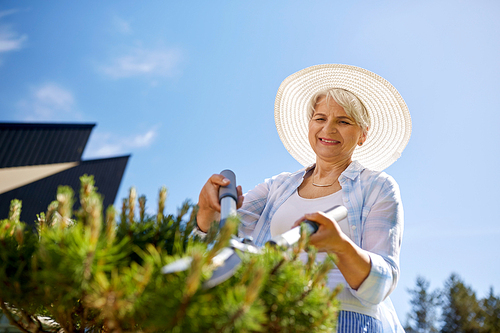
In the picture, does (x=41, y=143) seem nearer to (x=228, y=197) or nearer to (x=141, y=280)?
(x=228, y=197)

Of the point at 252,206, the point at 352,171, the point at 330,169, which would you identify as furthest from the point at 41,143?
the point at 352,171

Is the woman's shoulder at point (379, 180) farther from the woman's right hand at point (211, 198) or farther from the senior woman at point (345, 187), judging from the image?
the woman's right hand at point (211, 198)

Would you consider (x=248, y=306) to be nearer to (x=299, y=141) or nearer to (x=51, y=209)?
(x=51, y=209)

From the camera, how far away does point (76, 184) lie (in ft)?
27.2

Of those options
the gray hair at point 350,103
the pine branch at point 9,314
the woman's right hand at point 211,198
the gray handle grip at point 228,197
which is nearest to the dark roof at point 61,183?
the woman's right hand at point 211,198

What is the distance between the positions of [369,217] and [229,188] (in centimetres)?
57

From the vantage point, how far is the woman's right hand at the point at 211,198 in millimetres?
1147

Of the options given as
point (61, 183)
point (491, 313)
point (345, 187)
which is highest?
point (491, 313)

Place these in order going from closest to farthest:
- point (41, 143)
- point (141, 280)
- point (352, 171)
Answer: point (141, 280) → point (352, 171) → point (41, 143)

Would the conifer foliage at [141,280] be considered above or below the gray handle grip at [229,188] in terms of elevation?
below

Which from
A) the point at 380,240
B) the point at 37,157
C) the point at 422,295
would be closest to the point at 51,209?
the point at 380,240

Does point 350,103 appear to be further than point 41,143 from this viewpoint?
No

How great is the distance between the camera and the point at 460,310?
20531mm

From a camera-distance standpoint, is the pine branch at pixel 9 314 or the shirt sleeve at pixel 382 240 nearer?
the pine branch at pixel 9 314
